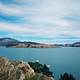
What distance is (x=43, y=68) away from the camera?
145 feet

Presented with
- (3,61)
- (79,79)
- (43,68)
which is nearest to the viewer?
(3,61)

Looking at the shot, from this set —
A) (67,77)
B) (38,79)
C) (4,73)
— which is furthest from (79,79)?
(4,73)

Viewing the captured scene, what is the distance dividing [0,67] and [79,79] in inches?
1673

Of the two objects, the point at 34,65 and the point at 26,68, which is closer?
the point at 26,68

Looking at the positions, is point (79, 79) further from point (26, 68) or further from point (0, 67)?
point (0, 67)

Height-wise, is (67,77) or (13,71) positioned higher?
(13,71)

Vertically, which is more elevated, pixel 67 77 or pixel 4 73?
pixel 4 73

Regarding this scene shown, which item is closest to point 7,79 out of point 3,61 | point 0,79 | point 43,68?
point 0,79

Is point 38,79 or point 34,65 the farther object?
point 34,65

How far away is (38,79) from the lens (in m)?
22.6

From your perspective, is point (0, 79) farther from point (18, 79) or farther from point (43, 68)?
point (43, 68)

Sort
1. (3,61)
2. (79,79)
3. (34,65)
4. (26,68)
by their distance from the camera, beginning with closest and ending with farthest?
1. (3,61)
2. (26,68)
3. (34,65)
4. (79,79)

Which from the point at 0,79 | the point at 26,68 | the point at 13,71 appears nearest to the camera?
the point at 0,79

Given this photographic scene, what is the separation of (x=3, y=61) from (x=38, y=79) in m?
3.55
